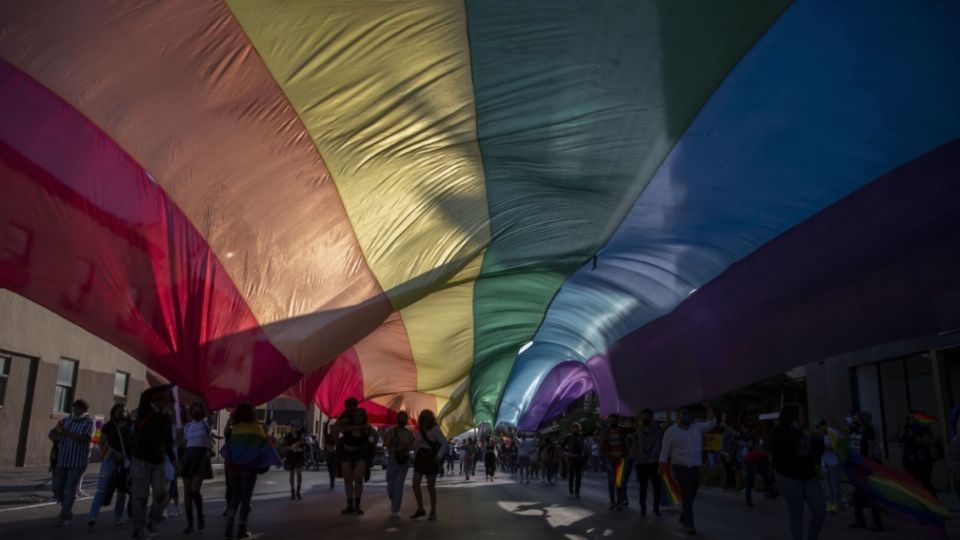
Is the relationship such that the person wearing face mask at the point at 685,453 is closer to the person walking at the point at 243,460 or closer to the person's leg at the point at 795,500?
the person's leg at the point at 795,500

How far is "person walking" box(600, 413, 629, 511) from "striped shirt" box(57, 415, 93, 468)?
8280 millimetres

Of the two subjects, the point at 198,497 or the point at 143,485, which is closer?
the point at 143,485

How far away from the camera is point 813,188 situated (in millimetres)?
11367

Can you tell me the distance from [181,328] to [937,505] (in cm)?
839

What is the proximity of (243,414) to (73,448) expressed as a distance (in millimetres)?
2686

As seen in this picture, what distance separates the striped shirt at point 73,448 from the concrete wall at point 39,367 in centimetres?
1210

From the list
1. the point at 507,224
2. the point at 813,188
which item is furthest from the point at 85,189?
the point at 813,188

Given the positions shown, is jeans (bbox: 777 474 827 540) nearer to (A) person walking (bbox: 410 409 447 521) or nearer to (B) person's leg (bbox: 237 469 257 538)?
(A) person walking (bbox: 410 409 447 521)

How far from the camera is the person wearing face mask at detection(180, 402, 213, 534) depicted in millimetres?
10008

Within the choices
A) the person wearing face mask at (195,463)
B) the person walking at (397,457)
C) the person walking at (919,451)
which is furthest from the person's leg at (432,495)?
the person walking at (919,451)

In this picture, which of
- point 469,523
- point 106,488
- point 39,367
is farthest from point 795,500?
point 39,367

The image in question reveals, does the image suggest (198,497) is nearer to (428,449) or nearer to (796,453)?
(428,449)

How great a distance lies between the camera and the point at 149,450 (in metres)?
8.93

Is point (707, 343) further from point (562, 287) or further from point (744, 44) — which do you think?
point (744, 44)
